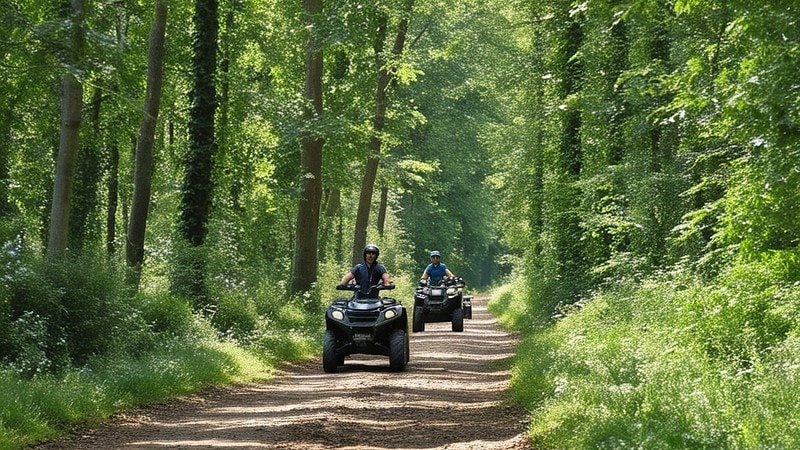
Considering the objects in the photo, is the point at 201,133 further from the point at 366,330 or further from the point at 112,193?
the point at 112,193

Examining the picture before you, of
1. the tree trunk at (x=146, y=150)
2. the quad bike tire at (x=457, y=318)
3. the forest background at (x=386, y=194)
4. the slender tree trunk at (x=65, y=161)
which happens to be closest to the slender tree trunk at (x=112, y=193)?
the forest background at (x=386, y=194)

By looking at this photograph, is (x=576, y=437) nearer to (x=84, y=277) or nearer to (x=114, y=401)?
(x=114, y=401)

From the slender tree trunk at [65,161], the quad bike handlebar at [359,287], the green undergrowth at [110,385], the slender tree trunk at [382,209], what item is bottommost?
the green undergrowth at [110,385]

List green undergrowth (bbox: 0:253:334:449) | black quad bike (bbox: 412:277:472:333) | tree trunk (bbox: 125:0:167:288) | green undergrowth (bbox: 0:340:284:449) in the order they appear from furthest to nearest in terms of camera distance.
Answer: black quad bike (bbox: 412:277:472:333) → tree trunk (bbox: 125:0:167:288) → green undergrowth (bbox: 0:253:334:449) → green undergrowth (bbox: 0:340:284:449)

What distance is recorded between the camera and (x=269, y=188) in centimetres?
3231

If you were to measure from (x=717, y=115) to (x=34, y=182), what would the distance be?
2791 centimetres

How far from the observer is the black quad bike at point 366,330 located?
1733 cm

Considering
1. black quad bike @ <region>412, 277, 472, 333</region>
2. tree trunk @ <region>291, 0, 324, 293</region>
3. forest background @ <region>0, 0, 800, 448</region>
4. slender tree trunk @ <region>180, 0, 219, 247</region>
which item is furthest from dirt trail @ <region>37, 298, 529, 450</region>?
tree trunk @ <region>291, 0, 324, 293</region>

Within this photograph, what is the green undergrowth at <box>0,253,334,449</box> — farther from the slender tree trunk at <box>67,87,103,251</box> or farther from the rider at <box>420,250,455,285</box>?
the slender tree trunk at <box>67,87,103,251</box>

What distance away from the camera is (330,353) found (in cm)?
1770

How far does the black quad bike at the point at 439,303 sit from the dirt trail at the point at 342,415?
7835 mm

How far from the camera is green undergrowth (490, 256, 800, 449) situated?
26.4 ft

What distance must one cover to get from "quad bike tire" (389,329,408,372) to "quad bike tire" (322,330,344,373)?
94 cm

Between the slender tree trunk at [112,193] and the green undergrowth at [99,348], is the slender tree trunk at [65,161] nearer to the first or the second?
the green undergrowth at [99,348]
